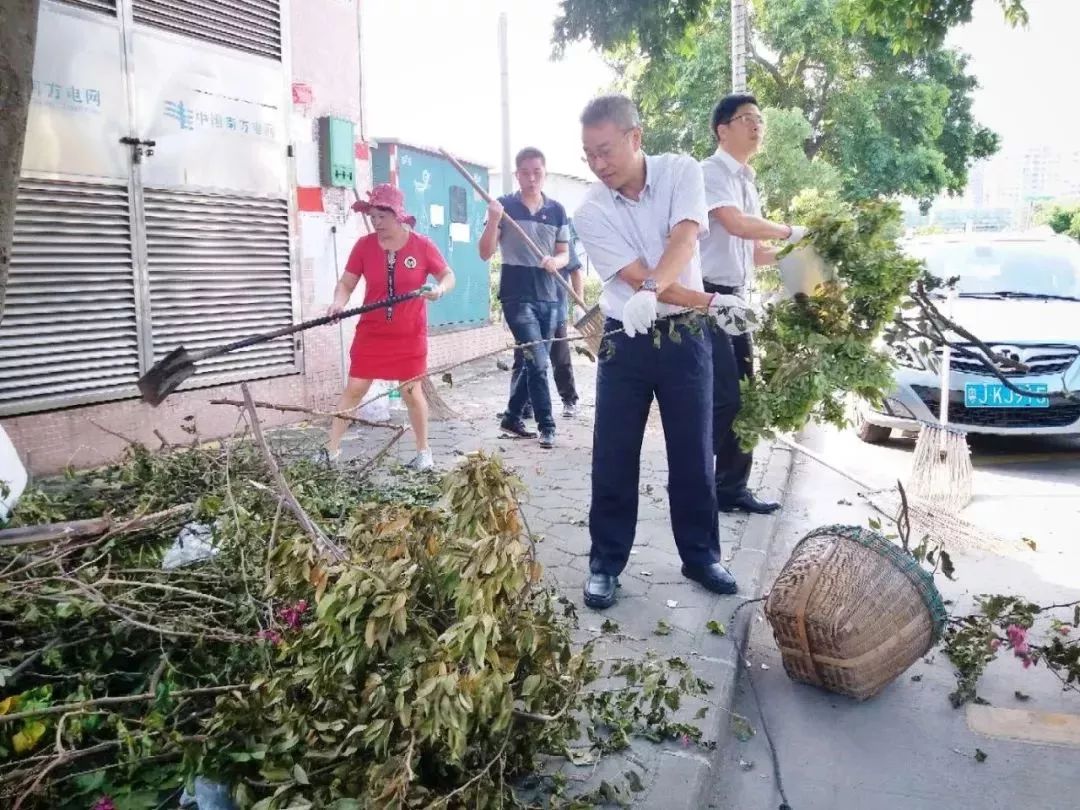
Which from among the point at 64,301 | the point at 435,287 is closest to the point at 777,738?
the point at 435,287

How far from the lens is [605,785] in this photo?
2689 millimetres

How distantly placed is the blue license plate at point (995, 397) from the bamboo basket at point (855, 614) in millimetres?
4251

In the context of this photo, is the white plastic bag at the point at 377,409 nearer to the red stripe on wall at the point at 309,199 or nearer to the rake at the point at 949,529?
the red stripe on wall at the point at 309,199

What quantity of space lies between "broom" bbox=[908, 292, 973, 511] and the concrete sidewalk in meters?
0.91

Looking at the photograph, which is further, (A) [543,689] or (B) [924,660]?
(B) [924,660]

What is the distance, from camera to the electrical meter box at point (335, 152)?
8.34m

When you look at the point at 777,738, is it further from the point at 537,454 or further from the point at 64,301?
the point at 64,301

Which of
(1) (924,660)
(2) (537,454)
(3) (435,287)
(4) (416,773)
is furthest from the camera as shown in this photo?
(2) (537,454)

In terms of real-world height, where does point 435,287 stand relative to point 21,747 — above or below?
above

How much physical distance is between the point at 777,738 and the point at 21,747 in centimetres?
238

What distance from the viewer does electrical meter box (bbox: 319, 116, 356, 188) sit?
8344mm

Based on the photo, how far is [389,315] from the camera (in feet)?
20.1

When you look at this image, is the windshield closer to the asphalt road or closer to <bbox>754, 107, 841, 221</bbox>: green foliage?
the asphalt road

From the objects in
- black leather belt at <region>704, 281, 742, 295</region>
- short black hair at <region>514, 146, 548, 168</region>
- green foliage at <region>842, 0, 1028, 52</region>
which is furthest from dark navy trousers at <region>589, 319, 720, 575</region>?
green foliage at <region>842, 0, 1028, 52</region>
